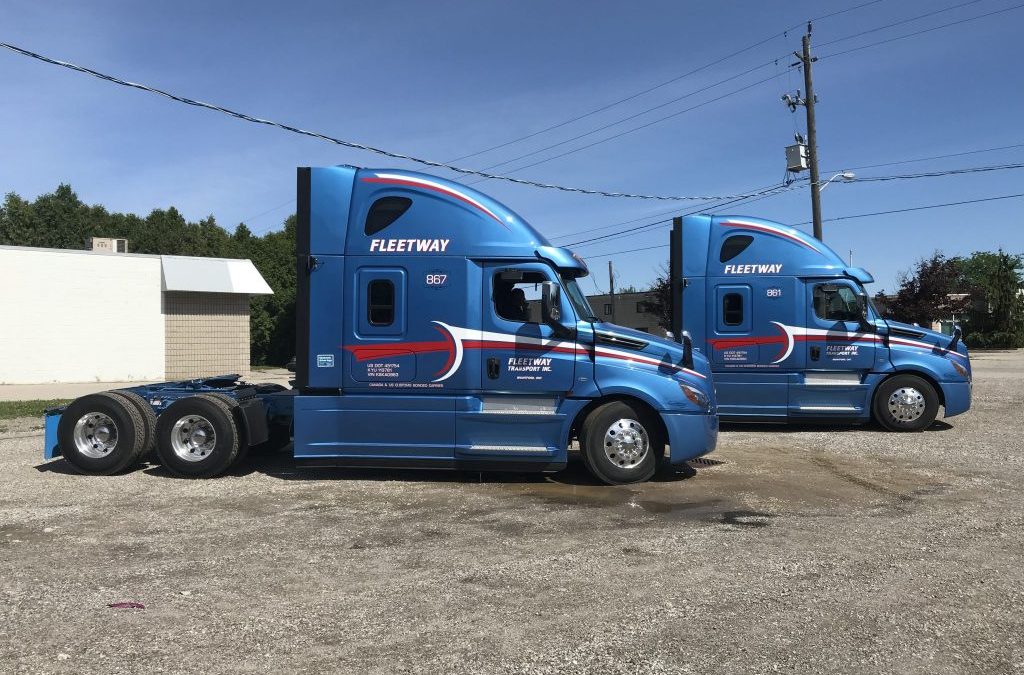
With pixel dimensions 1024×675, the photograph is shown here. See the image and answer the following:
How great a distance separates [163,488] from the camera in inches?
318

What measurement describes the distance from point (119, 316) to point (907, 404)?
21.8m

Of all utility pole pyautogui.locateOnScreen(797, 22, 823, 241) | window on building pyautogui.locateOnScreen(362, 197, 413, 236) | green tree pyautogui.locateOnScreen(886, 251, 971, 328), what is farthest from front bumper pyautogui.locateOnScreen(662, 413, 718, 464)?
green tree pyautogui.locateOnScreen(886, 251, 971, 328)

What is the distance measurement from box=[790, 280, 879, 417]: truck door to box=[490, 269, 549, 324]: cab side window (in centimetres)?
579

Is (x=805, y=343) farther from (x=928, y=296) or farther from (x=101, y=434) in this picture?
(x=928, y=296)

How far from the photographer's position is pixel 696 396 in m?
8.13

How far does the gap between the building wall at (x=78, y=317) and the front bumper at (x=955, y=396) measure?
21878mm

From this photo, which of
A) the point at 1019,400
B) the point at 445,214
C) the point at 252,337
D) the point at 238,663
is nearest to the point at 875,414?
the point at 1019,400

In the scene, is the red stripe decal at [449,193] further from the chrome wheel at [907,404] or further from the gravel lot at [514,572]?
the chrome wheel at [907,404]

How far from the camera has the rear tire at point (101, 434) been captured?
8586 mm

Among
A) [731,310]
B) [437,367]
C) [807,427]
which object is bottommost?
[807,427]

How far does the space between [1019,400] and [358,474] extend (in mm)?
14702

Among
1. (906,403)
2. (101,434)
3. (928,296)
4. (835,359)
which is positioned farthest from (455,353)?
(928,296)

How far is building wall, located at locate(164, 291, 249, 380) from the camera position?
2491 centimetres

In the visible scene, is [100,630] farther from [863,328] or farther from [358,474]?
[863,328]
